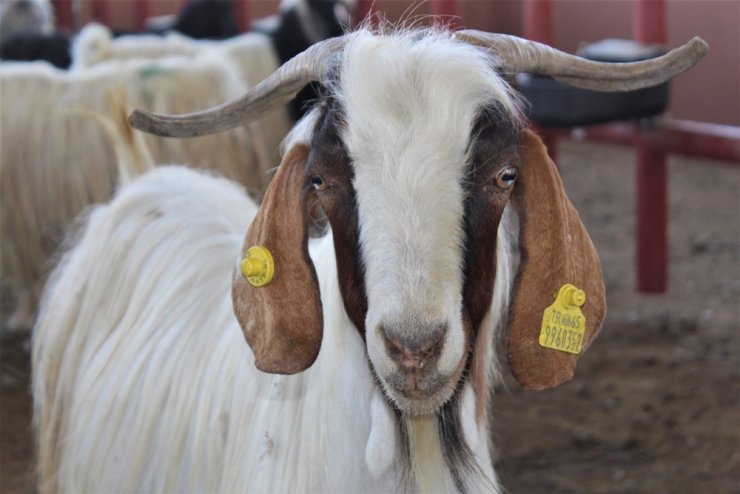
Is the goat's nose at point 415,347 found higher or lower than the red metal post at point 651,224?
higher

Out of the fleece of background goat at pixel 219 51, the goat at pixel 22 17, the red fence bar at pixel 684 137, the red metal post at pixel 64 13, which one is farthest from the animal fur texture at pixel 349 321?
the red metal post at pixel 64 13

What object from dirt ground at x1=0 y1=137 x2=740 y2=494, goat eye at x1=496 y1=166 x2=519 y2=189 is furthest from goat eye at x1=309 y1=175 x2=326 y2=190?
dirt ground at x1=0 y1=137 x2=740 y2=494

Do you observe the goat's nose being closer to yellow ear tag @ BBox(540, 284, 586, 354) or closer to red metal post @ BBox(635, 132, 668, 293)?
yellow ear tag @ BBox(540, 284, 586, 354)

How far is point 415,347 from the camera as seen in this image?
83.4 inches

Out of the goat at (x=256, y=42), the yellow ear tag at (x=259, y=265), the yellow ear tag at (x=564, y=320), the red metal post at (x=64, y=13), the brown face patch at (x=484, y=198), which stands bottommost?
the red metal post at (x=64, y=13)

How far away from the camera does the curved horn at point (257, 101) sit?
2512 mm

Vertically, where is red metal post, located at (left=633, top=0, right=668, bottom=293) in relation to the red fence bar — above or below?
below

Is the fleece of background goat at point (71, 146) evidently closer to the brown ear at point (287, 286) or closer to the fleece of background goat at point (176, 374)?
the fleece of background goat at point (176, 374)

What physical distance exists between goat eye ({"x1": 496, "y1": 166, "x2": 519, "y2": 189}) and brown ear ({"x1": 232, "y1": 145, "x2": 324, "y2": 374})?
447 millimetres

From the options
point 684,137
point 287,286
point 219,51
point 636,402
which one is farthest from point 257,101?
point 219,51

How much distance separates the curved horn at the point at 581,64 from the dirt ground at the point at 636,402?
1052mm

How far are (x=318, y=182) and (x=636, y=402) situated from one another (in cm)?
295

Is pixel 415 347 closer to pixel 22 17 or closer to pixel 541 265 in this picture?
pixel 541 265

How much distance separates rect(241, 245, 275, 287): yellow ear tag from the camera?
2451 mm
